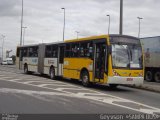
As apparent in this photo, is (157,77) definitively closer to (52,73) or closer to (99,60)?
(52,73)

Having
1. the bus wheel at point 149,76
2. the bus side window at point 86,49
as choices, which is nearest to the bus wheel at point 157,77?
the bus wheel at point 149,76

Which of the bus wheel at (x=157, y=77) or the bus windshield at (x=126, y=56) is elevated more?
the bus windshield at (x=126, y=56)

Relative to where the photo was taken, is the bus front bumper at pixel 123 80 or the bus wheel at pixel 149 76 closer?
the bus front bumper at pixel 123 80

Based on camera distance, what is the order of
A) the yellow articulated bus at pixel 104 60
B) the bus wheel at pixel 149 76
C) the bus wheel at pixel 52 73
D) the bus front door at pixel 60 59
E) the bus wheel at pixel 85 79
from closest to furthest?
the yellow articulated bus at pixel 104 60 < the bus wheel at pixel 85 79 < the bus front door at pixel 60 59 < the bus wheel at pixel 52 73 < the bus wheel at pixel 149 76

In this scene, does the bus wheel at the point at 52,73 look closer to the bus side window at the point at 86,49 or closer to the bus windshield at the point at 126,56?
the bus side window at the point at 86,49

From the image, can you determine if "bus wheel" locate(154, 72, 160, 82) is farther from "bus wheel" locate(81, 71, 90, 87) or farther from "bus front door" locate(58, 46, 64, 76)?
"bus wheel" locate(81, 71, 90, 87)

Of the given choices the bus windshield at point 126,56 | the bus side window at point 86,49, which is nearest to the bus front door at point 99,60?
the bus side window at point 86,49

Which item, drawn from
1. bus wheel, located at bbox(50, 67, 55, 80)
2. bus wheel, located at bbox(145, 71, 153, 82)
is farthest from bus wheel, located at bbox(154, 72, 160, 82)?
bus wheel, located at bbox(50, 67, 55, 80)

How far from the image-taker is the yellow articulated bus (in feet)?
67.4

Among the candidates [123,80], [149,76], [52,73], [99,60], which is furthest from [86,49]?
[149,76]

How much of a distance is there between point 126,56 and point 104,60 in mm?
1153

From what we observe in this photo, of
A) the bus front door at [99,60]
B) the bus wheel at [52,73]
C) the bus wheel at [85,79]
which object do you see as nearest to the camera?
the bus front door at [99,60]

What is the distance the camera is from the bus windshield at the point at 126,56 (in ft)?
67.6

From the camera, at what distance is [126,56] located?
818 inches
